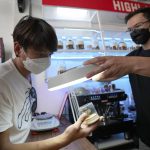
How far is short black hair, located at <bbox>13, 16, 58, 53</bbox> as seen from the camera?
86 centimetres

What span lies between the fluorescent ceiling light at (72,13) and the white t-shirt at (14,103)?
1359 mm

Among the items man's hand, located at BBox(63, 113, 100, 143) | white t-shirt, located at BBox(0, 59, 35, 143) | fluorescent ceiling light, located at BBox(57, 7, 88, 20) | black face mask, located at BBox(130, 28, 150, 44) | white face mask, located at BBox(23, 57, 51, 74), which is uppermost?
fluorescent ceiling light, located at BBox(57, 7, 88, 20)

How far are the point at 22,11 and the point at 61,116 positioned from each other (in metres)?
1.32

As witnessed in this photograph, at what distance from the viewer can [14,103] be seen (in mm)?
850

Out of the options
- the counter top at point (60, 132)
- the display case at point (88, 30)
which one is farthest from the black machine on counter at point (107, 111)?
the display case at point (88, 30)

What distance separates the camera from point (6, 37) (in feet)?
6.79

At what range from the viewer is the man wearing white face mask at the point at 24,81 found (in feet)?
2.66

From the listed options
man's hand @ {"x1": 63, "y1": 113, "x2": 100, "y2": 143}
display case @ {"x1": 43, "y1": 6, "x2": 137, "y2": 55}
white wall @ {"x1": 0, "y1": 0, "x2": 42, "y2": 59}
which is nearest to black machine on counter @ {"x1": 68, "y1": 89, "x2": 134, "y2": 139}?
display case @ {"x1": 43, "y1": 6, "x2": 137, "y2": 55}

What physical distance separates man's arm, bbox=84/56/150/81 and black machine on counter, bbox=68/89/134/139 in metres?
1.05

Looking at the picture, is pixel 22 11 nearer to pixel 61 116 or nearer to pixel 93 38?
pixel 93 38

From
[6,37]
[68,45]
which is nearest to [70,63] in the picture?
[68,45]

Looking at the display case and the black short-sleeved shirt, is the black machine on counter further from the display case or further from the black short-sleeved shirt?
the display case

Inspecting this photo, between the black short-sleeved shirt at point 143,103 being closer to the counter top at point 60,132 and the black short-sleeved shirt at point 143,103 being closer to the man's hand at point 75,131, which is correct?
the counter top at point 60,132

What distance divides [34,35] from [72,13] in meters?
1.46
